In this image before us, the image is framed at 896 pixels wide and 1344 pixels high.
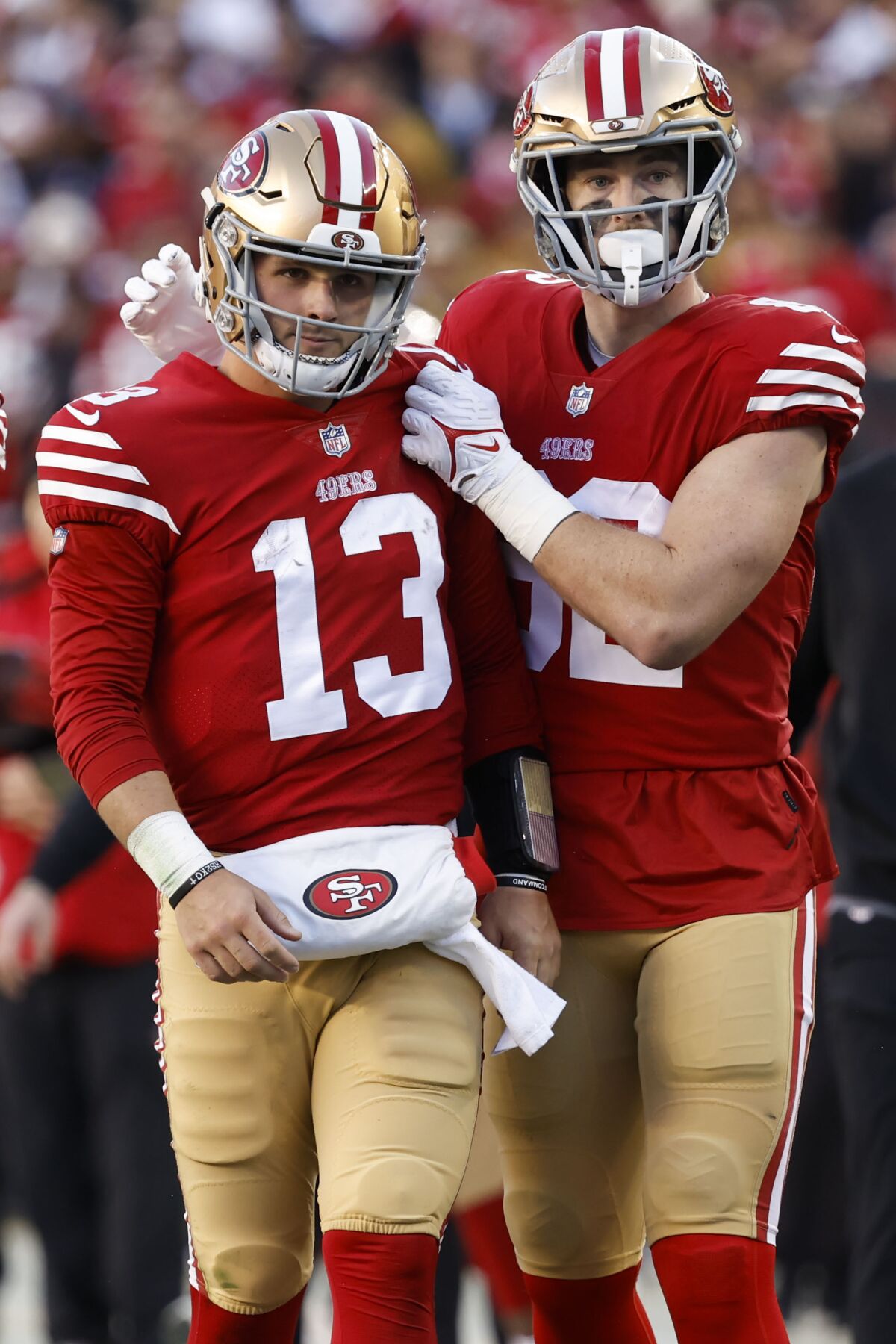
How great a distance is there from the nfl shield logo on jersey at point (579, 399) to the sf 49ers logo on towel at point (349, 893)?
783 millimetres

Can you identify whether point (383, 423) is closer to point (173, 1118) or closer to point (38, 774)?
point (173, 1118)

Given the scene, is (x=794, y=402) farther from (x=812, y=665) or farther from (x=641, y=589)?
(x=812, y=665)

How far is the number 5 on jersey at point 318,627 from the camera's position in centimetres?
267

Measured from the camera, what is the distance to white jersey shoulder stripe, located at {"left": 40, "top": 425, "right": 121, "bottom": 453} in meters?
2.62

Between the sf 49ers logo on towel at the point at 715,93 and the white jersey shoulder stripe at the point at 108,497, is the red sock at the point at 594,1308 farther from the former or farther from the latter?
the sf 49ers logo on towel at the point at 715,93

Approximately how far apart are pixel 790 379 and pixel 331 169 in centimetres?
70

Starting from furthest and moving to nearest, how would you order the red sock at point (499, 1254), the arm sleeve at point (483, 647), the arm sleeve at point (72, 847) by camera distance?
the arm sleeve at point (72, 847)
the red sock at point (499, 1254)
the arm sleeve at point (483, 647)

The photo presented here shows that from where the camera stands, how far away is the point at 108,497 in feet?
8.51

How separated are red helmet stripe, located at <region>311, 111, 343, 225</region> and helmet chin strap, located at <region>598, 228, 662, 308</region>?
15.4 inches

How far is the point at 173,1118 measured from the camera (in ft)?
8.96

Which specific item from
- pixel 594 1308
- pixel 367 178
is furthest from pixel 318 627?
pixel 594 1308

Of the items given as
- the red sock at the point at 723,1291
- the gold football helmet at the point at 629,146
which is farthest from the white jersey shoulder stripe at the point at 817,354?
the red sock at the point at 723,1291

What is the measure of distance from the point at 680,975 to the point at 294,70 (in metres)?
7.69

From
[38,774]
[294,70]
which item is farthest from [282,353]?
[294,70]
